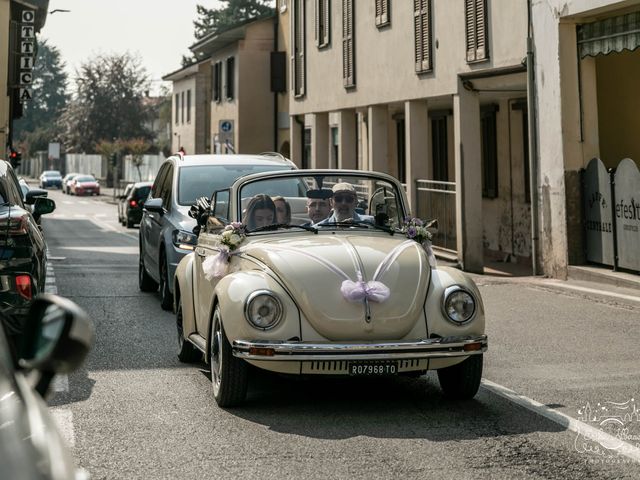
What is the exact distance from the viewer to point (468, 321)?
7.24m

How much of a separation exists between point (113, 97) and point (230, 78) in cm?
5655

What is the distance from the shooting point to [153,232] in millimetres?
14328

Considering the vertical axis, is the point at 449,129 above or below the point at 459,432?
above

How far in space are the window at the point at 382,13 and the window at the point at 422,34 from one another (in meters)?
1.71

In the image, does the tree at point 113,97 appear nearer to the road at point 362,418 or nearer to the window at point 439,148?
the window at point 439,148

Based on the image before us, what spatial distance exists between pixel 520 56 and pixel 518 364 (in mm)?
9776

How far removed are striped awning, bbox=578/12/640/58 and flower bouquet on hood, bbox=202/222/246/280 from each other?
28.5ft

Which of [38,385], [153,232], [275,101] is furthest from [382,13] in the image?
[38,385]

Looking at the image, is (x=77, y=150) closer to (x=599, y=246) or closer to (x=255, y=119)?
(x=255, y=119)

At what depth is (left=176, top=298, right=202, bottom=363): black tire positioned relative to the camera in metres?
9.32

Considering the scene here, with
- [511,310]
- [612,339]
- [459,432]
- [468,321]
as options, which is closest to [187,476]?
[459,432]

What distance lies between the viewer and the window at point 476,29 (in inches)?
756

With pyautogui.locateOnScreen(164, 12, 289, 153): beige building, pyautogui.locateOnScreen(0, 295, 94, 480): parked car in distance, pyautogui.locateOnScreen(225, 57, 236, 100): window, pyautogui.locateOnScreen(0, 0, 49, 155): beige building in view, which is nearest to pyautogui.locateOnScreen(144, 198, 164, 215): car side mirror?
pyautogui.locateOnScreen(0, 295, 94, 480): parked car in distance

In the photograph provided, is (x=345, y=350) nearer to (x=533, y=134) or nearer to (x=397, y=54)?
(x=533, y=134)
